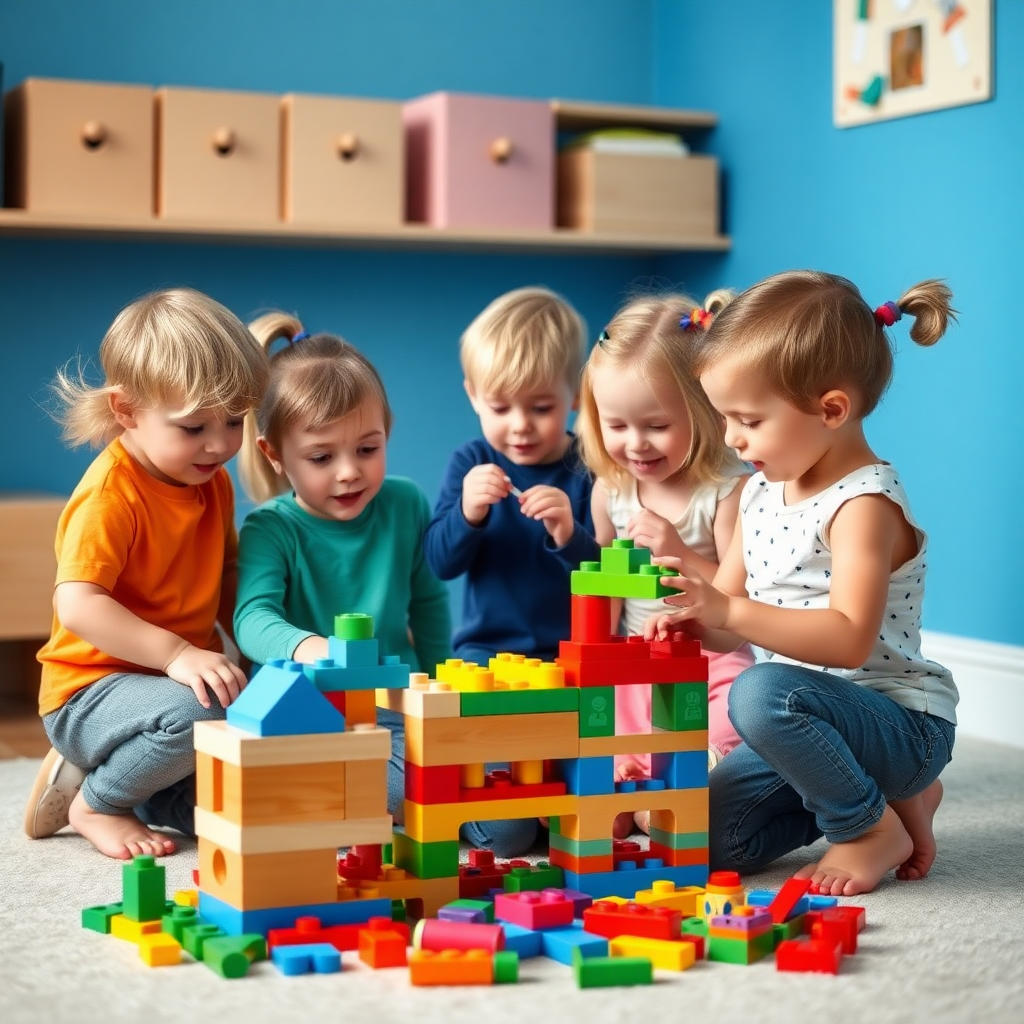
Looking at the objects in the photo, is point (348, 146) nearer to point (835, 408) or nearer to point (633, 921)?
point (835, 408)

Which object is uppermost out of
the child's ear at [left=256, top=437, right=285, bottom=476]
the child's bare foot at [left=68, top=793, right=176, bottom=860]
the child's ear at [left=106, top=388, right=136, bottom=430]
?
the child's ear at [left=106, top=388, right=136, bottom=430]

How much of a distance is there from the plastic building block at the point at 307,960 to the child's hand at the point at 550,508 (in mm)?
640

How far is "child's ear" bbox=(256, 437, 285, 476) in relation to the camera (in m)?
1.73

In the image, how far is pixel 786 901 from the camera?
123cm

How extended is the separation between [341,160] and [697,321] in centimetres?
125

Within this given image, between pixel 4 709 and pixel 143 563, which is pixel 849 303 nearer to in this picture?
pixel 143 563

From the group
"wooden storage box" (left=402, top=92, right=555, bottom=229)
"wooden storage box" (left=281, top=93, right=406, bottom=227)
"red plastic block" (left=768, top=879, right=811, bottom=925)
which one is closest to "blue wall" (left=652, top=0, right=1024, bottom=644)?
"wooden storage box" (left=402, top=92, right=555, bottom=229)

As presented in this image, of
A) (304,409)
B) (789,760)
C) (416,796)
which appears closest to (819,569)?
(789,760)

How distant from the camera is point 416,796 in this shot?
49.2 inches

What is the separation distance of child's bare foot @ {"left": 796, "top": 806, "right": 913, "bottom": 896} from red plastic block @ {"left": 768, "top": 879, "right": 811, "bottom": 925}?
0.14 m

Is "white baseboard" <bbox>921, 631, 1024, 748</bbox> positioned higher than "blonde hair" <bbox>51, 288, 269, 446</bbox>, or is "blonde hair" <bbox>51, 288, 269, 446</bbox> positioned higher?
"blonde hair" <bbox>51, 288, 269, 446</bbox>

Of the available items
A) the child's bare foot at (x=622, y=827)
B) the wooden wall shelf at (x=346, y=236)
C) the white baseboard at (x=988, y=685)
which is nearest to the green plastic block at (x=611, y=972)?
the child's bare foot at (x=622, y=827)

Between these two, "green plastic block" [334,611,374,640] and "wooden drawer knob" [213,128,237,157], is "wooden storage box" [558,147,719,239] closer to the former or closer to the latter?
"wooden drawer knob" [213,128,237,157]

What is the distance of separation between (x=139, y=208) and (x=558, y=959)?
1769mm
